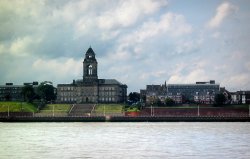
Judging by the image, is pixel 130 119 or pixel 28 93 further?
pixel 28 93

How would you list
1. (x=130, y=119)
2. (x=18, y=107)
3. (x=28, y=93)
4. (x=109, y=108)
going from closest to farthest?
1. (x=130, y=119)
2. (x=18, y=107)
3. (x=109, y=108)
4. (x=28, y=93)

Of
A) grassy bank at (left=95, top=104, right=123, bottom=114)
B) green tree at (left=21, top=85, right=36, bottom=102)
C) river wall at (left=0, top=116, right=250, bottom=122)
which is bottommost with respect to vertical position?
river wall at (left=0, top=116, right=250, bottom=122)

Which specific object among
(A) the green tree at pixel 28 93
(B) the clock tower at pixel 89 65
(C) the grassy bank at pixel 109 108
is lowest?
(C) the grassy bank at pixel 109 108

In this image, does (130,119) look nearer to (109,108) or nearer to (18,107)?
(109,108)

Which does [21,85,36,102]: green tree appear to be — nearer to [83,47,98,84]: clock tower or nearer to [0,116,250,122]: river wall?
[83,47,98,84]: clock tower

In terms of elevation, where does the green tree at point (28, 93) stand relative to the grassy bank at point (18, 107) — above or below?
above

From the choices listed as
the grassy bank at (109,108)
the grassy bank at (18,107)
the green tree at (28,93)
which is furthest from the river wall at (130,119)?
Result: the green tree at (28,93)

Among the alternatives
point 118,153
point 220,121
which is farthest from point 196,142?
point 220,121

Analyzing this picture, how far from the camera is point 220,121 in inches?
5094

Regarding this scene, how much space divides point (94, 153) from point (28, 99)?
144 meters

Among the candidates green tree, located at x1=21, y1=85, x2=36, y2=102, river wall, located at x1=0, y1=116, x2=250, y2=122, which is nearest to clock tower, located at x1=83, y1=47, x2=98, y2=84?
green tree, located at x1=21, y1=85, x2=36, y2=102

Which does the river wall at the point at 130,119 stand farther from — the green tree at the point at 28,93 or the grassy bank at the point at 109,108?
the green tree at the point at 28,93

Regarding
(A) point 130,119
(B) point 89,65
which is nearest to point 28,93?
(B) point 89,65

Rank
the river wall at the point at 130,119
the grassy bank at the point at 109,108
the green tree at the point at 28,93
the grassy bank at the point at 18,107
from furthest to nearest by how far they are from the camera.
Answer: the green tree at the point at 28,93 → the grassy bank at the point at 109,108 → the grassy bank at the point at 18,107 → the river wall at the point at 130,119
